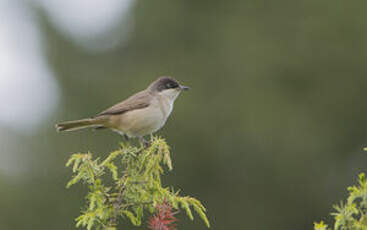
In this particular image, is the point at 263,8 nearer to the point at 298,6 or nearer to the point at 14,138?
the point at 298,6

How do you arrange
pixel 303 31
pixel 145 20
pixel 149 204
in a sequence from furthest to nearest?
pixel 145 20 < pixel 303 31 < pixel 149 204

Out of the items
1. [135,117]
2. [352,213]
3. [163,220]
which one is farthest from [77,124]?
[352,213]

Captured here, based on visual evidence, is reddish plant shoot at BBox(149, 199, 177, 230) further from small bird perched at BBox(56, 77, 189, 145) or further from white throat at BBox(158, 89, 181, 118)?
white throat at BBox(158, 89, 181, 118)

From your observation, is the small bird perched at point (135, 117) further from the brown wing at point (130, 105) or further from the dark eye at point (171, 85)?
the dark eye at point (171, 85)

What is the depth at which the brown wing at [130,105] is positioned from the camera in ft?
19.7

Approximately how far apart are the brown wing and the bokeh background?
993cm

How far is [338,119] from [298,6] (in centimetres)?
442

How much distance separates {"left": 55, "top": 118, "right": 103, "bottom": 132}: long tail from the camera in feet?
18.2

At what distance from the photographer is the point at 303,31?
64.9 ft

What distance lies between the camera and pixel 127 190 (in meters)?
3.31

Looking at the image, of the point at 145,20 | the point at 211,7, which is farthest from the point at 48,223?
the point at 211,7

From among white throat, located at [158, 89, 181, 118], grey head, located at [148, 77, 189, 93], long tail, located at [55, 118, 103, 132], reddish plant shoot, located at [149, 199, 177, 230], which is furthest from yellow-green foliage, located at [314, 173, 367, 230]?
grey head, located at [148, 77, 189, 93]

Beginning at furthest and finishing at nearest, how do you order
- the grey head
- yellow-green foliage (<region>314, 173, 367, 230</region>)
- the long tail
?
the grey head
the long tail
yellow-green foliage (<region>314, 173, 367, 230</region>)

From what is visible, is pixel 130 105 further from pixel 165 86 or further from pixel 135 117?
pixel 165 86
